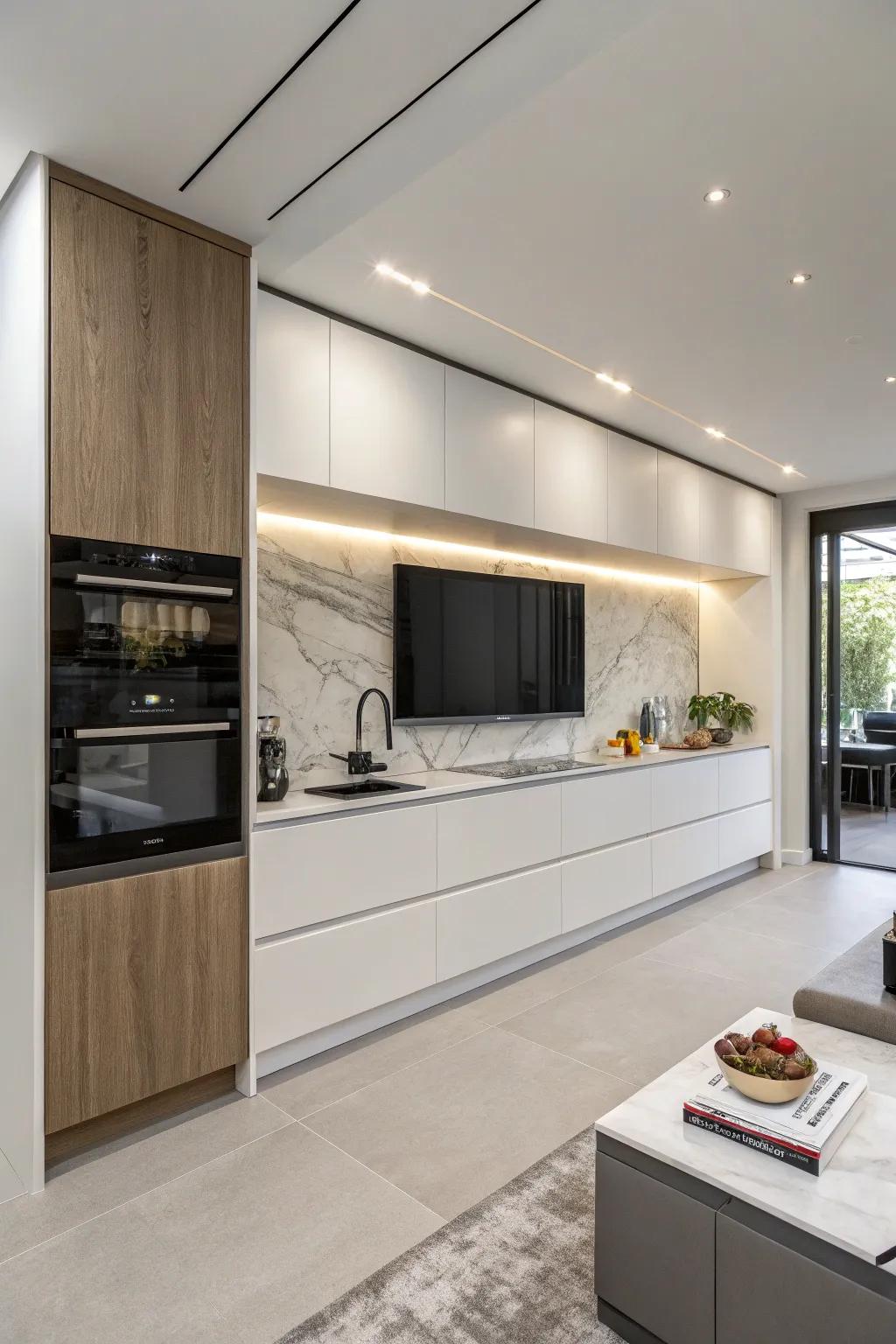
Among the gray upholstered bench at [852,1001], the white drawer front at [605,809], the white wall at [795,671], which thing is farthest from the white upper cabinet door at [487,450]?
the white wall at [795,671]

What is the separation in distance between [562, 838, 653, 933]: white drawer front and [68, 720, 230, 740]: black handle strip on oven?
2.02m

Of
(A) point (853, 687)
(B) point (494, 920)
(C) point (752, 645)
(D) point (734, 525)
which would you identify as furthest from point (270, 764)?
(A) point (853, 687)

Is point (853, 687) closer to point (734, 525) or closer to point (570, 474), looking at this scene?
point (734, 525)

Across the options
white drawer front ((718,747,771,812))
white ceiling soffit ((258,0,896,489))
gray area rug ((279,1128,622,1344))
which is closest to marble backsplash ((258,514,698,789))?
white ceiling soffit ((258,0,896,489))

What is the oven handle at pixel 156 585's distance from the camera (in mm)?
2240

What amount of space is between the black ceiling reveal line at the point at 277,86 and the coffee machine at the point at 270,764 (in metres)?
1.68

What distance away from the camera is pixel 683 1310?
1527 mm

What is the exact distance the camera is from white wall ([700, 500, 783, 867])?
5.84 meters

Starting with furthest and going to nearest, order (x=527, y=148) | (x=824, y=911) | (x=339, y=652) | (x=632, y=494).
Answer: (x=824, y=911) < (x=632, y=494) < (x=339, y=652) < (x=527, y=148)

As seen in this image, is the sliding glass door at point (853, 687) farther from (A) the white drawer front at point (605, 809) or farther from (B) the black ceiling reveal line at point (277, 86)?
(B) the black ceiling reveal line at point (277, 86)

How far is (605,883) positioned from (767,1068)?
99.7 inches

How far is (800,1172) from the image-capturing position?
4.97 ft

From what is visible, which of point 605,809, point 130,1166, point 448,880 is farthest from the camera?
point 605,809

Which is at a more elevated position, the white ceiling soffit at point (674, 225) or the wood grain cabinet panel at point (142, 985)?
the white ceiling soffit at point (674, 225)
